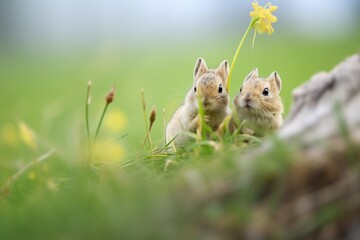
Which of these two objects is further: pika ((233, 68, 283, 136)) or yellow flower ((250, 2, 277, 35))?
pika ((233, 68, 283, 136))

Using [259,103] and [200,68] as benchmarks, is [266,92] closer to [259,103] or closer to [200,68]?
[259,103]

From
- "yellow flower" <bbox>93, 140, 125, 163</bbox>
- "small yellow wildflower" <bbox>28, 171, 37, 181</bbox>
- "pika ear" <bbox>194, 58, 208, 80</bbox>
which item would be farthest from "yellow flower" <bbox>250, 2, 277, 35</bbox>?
"small yellow wildflower" <bbox>28, 171, 37, 181</bbox>

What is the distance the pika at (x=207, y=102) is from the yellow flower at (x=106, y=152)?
0.52 metres

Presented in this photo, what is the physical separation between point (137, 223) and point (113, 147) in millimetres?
1737

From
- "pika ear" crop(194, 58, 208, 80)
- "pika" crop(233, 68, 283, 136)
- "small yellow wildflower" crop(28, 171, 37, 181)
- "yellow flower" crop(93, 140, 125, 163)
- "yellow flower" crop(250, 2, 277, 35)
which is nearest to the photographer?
"yellow flower" crop(93, 140, 125, 163)

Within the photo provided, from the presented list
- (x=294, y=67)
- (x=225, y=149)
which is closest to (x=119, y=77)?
(x=294, y=67)

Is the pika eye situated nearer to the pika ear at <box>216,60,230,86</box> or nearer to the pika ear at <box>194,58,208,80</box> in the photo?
the pika ear at <box>216,60,230,86</box>

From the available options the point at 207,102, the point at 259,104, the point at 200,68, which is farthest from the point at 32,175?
the point at 259,104

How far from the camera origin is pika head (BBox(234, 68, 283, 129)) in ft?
14.5

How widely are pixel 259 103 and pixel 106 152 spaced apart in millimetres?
1130

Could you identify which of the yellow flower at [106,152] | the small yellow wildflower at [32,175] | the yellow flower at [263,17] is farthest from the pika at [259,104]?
the small yellow wildflower at [32,175]

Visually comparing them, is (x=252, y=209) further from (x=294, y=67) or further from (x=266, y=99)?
(x=294, y=67)

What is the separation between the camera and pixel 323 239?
237cm

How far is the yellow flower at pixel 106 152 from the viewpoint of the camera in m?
3.89
